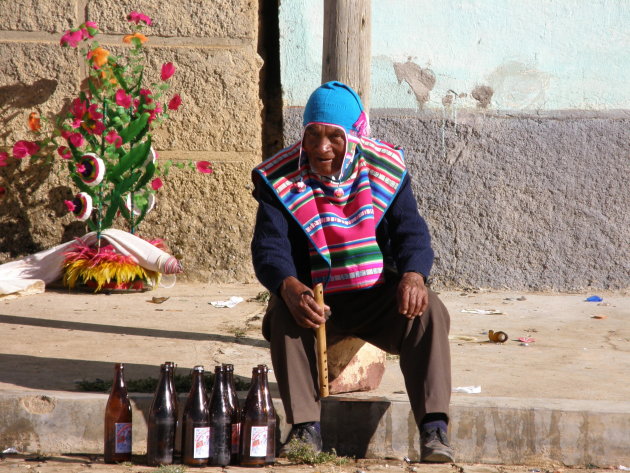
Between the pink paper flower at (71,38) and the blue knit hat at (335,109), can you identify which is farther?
the pink paper flower at (71,38)

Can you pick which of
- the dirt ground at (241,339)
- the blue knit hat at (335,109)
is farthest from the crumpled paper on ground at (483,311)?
the blue knit hat at (335,109)

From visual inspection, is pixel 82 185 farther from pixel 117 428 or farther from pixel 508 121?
pixel 117 428

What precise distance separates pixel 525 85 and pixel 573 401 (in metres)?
3.41

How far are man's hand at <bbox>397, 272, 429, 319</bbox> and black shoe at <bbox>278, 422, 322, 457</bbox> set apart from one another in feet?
1.73

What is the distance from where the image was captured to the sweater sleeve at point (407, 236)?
349cm

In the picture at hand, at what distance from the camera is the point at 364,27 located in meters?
4.55

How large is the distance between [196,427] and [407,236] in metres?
1.10

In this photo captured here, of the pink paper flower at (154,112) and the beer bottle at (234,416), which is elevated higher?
the pink paper flower at (154,112)

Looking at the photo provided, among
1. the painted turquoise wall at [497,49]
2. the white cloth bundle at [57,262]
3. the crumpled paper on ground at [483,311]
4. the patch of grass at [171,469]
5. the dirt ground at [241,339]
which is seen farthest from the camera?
the painted turquoise wall at [497,49]

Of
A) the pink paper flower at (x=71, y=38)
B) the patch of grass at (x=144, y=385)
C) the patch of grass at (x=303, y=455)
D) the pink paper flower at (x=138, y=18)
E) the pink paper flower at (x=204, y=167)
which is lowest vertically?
the patch of grass at (x=303, y=455)

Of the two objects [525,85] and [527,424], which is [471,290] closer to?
[525,85]

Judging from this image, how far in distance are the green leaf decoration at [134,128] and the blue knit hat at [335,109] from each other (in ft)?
9.75

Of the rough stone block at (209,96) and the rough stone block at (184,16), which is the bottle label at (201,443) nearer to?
the rough stone block at (209,96)

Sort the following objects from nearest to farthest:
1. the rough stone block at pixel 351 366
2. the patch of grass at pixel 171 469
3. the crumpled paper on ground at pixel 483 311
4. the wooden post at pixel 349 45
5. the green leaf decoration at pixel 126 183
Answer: the patch of grass at pixel 171 469 → the rough stone block at pixel 351 366 → the wooden post at pixel 349 45 → the crumpled paper on ground at pixel 483 311 → the green leaf decoration at pixel 126 183
